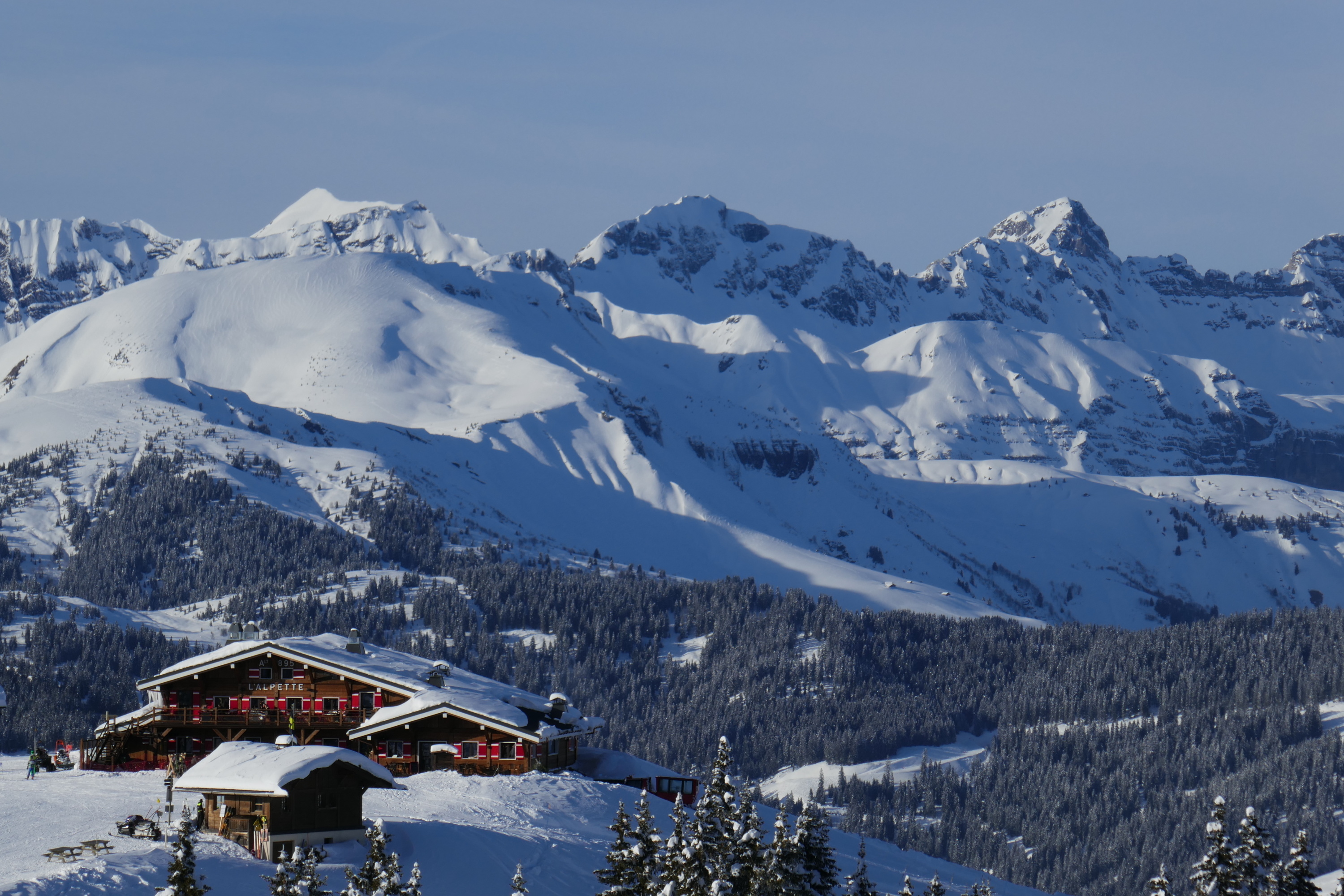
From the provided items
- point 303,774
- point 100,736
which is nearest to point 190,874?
point 303,774

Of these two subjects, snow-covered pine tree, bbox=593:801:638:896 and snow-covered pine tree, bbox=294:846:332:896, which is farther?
snow-covered pine tree, bbox=593:801:638:896

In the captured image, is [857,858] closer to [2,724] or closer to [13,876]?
[13,876]

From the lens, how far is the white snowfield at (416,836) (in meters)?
56.9

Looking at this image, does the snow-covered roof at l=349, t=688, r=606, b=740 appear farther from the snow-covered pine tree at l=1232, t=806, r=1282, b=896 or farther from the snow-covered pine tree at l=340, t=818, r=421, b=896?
the snow-covered pine tree at l=1232, t=806, r=1282, b=896

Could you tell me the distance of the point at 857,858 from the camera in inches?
3339

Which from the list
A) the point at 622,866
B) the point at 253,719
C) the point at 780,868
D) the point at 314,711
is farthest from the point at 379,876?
the point at 253,719

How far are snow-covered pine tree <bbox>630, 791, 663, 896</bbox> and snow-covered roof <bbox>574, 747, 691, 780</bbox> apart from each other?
40.5 meters

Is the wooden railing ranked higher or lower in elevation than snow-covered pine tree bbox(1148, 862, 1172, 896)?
lower

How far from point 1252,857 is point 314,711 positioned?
5568 centimetres

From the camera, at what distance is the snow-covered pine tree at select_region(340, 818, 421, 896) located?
168ft

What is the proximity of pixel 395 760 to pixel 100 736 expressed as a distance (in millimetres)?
16369

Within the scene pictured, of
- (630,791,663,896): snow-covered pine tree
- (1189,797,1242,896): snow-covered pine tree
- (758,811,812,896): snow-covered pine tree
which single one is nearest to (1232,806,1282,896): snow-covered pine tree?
(1189,797,1242,896): snow-covered pine tree

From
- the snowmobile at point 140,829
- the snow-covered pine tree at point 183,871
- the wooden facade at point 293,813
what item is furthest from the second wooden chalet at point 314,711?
the snow-covered pine tree at point 183,871

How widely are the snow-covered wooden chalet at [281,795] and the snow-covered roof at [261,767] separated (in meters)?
0.03
